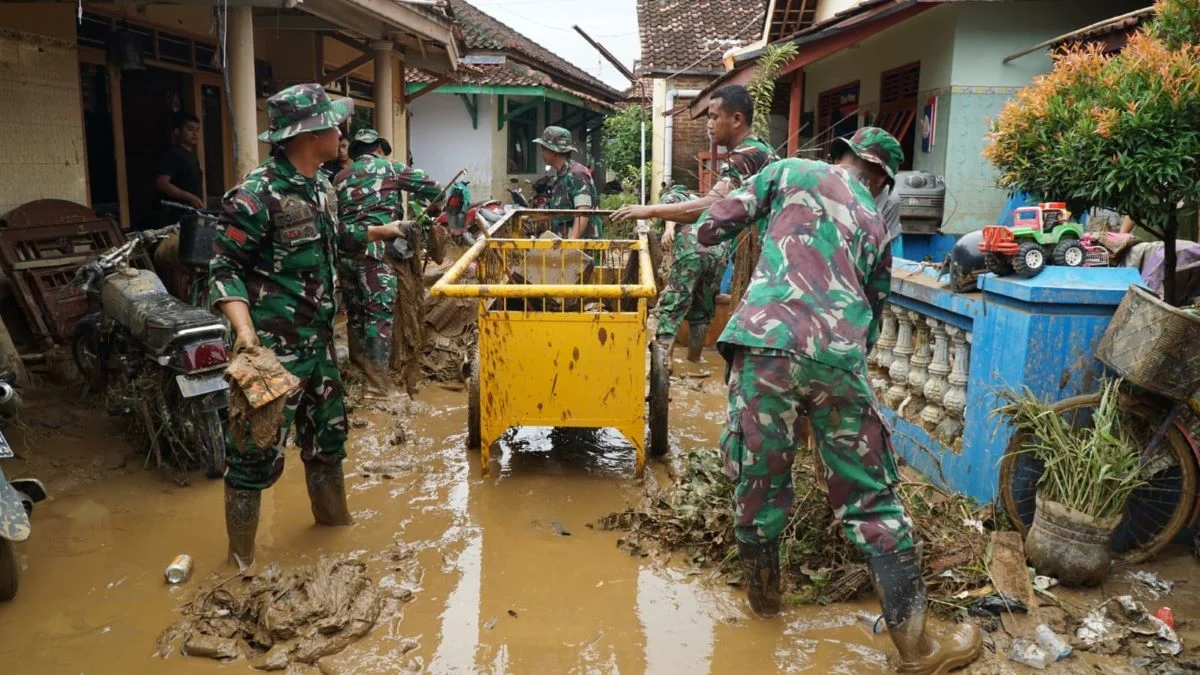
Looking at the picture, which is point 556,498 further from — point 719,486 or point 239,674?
point 239,674

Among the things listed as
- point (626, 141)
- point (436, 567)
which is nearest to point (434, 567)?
point (436, 567)

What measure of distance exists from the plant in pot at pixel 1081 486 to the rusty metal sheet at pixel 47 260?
5.63 metres

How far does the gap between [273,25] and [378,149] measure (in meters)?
3.61

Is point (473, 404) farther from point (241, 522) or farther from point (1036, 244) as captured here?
point (1036, 244)

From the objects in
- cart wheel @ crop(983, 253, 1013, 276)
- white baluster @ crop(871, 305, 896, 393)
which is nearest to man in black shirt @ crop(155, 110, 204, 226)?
white baluster @ crop(871, 305, 896, 393)

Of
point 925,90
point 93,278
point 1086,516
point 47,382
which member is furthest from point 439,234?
point 925,90

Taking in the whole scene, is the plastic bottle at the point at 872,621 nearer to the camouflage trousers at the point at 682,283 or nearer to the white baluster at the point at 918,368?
the white baluster at the point at 918,368

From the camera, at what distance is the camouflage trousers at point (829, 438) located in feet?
9.66

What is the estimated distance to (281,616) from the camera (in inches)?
127

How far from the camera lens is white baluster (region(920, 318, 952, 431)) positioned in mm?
4336

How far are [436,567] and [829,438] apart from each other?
5.86 ft

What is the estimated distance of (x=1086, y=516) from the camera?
3.36 meters

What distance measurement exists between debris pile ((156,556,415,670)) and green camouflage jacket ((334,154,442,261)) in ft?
9.86

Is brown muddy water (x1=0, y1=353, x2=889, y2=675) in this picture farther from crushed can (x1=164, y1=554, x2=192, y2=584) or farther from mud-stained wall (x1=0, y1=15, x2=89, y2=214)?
mud-stained wall (x1=0, y1=15, x2=89, y2=214)
